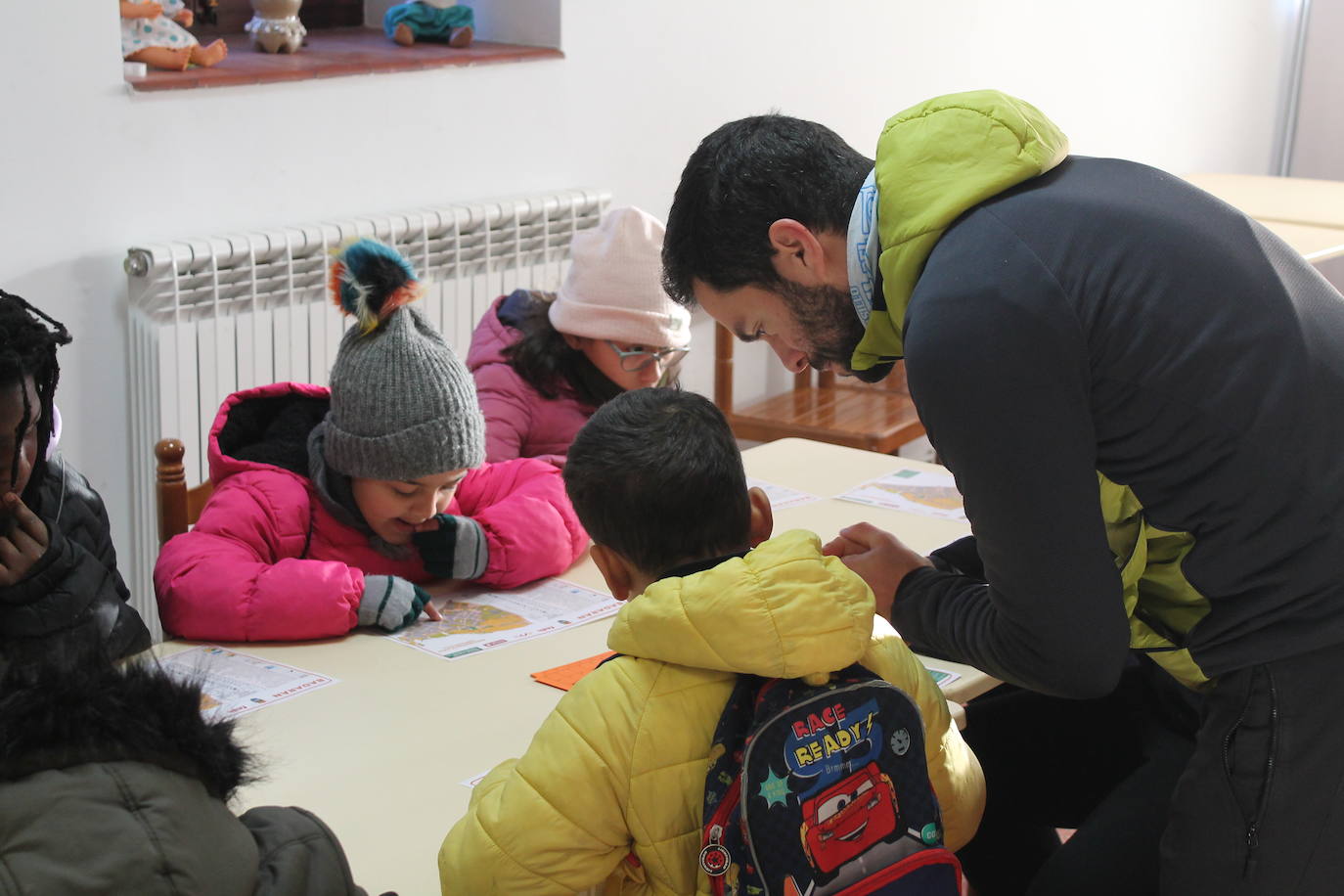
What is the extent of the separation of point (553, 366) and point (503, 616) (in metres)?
0.88

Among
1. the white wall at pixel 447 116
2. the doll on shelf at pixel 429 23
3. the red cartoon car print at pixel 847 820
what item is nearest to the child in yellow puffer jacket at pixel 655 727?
the red cartoon car print at pixel 847 820

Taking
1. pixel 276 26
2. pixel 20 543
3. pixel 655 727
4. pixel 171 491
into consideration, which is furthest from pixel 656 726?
pixel 276 26

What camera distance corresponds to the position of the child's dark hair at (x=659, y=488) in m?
1.52

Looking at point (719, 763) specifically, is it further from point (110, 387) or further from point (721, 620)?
point (110, 387)

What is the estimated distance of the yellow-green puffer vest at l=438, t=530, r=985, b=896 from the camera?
1.27m

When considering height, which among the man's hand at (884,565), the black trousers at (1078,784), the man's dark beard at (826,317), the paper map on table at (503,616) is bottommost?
the black trousers at (1078,784)

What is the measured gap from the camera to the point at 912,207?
137 centimetres

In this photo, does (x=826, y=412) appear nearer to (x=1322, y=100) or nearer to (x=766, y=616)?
(x=766, y=616)

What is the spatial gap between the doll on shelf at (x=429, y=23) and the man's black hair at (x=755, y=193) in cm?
235

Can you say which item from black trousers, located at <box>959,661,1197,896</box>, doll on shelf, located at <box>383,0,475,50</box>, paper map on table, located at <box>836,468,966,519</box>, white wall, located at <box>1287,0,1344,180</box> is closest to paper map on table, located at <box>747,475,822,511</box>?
paper map on table, located at <box>836,468,966,519</box>

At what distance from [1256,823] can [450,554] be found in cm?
119

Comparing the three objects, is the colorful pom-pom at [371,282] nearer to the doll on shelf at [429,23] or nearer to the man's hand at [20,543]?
the man's hand at [20,543]

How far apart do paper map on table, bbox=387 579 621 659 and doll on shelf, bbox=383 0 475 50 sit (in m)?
1.97

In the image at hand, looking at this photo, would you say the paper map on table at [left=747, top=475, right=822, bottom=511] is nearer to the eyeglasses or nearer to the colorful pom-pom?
the eyeglasses
